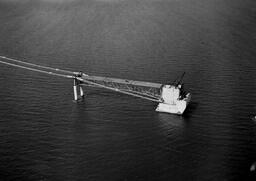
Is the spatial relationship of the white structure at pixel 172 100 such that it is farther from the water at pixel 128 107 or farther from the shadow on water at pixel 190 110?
the water at pixel 128 107

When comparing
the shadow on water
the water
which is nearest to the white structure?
the shadow on water

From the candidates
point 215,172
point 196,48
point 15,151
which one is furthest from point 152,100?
point 196,48

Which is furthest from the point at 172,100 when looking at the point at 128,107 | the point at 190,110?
the point at 128,107

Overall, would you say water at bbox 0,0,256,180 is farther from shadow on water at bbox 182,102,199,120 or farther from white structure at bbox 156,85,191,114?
white structure at bbox 156,85,191,114

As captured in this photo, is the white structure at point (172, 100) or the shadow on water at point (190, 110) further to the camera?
the white structure at point (172, 100)

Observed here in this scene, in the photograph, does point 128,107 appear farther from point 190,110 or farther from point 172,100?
point 190,110

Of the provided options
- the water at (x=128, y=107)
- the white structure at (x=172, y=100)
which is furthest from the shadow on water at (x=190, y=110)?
the white structure at (x=172, y=100)
